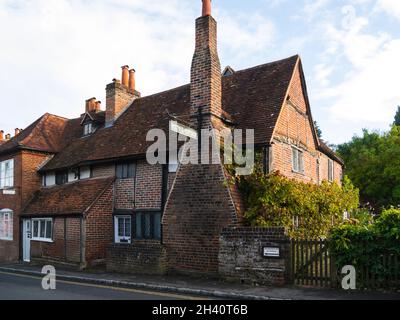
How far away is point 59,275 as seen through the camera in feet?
47.0

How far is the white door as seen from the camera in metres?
20.0

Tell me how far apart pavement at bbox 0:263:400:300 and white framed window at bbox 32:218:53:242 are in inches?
181

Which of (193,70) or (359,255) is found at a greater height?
(193,70)

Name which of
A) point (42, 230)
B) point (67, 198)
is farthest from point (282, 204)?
point (42, 230)

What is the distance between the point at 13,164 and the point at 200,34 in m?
13.3

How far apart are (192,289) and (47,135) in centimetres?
1605

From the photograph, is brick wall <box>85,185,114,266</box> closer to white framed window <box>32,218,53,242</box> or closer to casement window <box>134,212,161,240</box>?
casement window <box>134,212,161,240</box>

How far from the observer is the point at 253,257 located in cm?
1124

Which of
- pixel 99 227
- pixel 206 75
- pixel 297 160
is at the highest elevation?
pixel 206 75

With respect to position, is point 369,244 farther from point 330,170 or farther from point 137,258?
point 330,170

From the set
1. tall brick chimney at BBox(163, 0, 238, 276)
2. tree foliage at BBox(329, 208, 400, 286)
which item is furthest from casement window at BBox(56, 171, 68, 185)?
tree foliage at BBox(329, 208, 400, 286)

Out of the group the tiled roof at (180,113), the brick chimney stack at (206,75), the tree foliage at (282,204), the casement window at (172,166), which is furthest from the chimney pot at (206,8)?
the tree foliage at (282,204)
